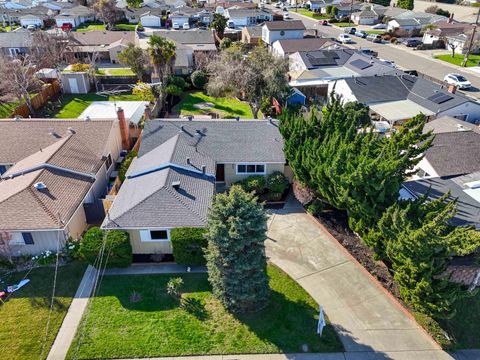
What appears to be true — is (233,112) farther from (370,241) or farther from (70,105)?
(370,241)

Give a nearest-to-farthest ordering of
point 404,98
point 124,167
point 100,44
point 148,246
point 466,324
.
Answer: point 466,324 → point 148,246 → point 124,167 → point 404,98 → point 100,44

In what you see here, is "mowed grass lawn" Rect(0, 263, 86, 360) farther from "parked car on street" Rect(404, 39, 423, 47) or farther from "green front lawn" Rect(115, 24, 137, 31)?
"green front lawn" Rect(115, 24, 137, 31)

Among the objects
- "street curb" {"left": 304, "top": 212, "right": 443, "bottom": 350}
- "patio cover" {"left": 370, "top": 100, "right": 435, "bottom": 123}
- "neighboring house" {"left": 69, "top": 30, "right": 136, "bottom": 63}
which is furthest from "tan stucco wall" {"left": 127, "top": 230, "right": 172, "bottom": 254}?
"neighboring house" {"left": 69, "top": 30, "right": 136, "bottom": 63}

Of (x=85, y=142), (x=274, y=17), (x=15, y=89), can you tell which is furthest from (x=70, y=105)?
(x=274, y=17)

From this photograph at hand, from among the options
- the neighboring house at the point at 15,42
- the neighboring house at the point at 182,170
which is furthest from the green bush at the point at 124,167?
the neighboring house at the point at 15,42

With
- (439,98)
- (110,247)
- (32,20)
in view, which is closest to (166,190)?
(110,247)

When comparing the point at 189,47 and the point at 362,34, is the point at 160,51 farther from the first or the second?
the point at 362,34
